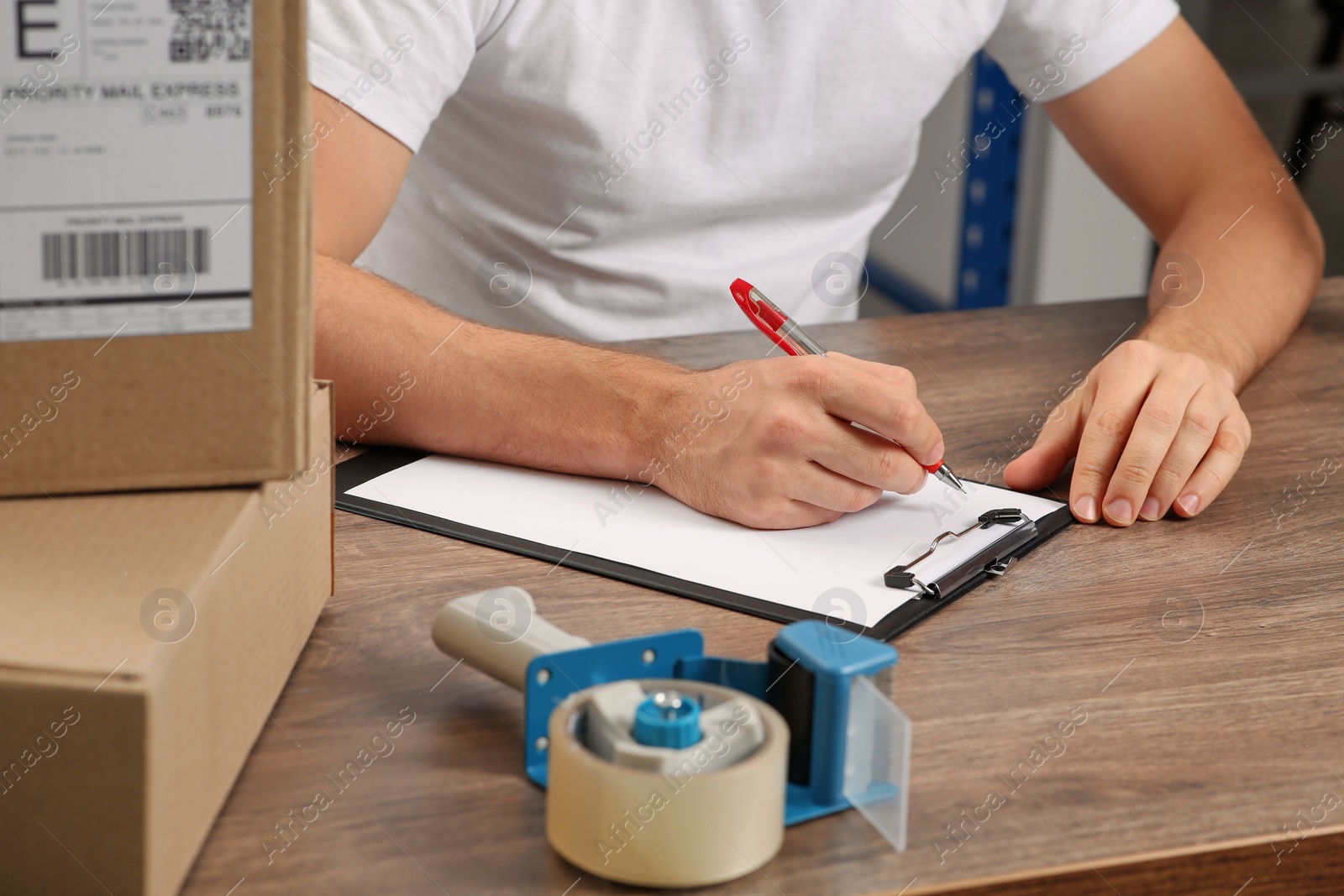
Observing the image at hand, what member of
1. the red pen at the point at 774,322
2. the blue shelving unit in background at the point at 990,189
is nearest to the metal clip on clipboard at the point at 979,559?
the red pen at the point at 774,322

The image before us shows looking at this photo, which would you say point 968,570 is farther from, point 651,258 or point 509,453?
point 651,258

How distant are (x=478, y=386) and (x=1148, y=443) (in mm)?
483

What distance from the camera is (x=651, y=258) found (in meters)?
1.36

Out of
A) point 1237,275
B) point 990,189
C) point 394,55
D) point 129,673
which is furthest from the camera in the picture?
point 990,189

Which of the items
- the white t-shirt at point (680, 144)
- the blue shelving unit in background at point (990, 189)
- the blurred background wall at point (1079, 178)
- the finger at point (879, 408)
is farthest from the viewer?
the blue shelving unit in background at point (990, 189)

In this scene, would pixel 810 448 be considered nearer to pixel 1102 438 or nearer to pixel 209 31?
pixel 1102 438

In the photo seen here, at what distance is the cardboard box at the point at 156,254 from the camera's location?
1.61ft

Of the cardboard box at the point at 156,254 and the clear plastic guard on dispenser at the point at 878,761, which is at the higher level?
the cardboard box at the point at 156,254

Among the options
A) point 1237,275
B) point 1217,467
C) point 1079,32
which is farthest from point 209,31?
point 1079,32

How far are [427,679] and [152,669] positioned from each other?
0.63ft

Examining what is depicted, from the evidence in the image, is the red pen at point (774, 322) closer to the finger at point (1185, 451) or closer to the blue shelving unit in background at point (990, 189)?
the finger at point (1185, 451)

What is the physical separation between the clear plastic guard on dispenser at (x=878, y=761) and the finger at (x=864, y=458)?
1.03 ft

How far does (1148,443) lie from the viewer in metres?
0.87

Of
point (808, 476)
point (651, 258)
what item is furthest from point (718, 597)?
point (651, 258)
